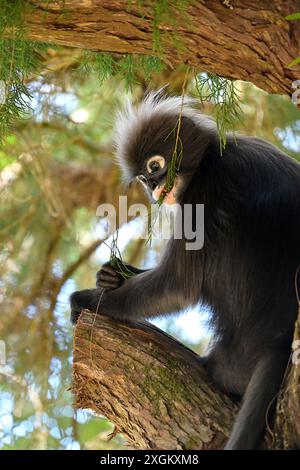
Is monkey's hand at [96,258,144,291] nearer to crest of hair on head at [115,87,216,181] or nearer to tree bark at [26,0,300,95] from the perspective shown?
crest of hair on head at [115,87,216,181]

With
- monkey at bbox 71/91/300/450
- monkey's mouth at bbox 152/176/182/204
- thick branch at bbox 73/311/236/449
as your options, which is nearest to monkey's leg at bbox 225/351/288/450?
monkey at bbox 71/91/300/450

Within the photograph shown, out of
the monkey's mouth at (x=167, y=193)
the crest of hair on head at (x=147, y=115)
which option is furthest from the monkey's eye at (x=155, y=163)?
the crest of hair on head at (x=147, y=115)

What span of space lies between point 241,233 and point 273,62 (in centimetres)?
110

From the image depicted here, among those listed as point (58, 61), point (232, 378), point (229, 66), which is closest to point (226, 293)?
point (232, 378)

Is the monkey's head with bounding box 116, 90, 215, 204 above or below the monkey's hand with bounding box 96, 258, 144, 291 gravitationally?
above

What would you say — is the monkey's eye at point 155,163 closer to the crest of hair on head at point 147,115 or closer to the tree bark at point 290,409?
the crest of hair on head at point 147,115

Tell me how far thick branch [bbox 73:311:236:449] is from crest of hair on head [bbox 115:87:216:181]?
4.07 feet

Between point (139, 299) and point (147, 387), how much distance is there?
620mm

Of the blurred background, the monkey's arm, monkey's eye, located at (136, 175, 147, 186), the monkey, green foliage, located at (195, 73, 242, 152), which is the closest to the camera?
green foliage, located at (195, 73, 242, 152)

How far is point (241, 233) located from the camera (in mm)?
4367

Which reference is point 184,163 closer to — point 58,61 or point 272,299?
point 272,299

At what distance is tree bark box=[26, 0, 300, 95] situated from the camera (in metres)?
3.46

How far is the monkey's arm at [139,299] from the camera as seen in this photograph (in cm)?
450

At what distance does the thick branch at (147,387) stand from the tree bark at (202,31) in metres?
1.48
